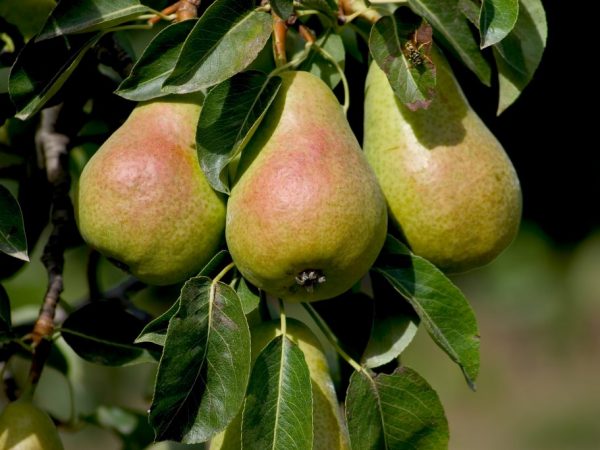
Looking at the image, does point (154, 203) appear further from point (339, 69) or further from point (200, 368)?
point (339, 69)

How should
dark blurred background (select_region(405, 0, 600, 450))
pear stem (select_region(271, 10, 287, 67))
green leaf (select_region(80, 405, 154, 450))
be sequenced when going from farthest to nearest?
dark blurred background (select_region(405, 0, 600, 450)) → green leaf (select_region(80, 405, 154, 450)) → pear stem (select_region(271, 10, 287, 67))

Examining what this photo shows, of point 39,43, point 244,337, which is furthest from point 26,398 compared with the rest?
point 39,43

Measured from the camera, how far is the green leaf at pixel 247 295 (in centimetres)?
139

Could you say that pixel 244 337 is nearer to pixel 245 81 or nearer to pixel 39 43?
pixel 245 81

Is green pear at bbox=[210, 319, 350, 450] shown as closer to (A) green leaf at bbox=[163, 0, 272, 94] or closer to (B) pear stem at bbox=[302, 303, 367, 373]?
(B) pear stem at bbox=[302, 303, 367, 373]

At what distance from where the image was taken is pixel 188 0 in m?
1.51

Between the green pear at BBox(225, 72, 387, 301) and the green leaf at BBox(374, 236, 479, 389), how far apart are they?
111 mm

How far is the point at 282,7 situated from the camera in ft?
4.33

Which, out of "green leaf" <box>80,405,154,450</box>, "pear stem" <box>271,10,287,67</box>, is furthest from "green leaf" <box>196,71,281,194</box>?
"green leaf" <box>80,405,154,450</box>

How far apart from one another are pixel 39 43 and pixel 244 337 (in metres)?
0.61

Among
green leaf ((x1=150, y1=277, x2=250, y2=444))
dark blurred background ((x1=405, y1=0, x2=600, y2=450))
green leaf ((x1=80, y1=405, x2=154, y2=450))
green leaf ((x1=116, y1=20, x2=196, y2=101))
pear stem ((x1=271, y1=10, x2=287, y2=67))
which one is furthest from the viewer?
dark blurred background ((x1=405, y1=0, x2=600, y2=450))

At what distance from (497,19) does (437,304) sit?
1.47 ft

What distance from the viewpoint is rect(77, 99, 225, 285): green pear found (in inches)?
52.2

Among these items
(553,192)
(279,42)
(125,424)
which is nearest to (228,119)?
(279,42)
